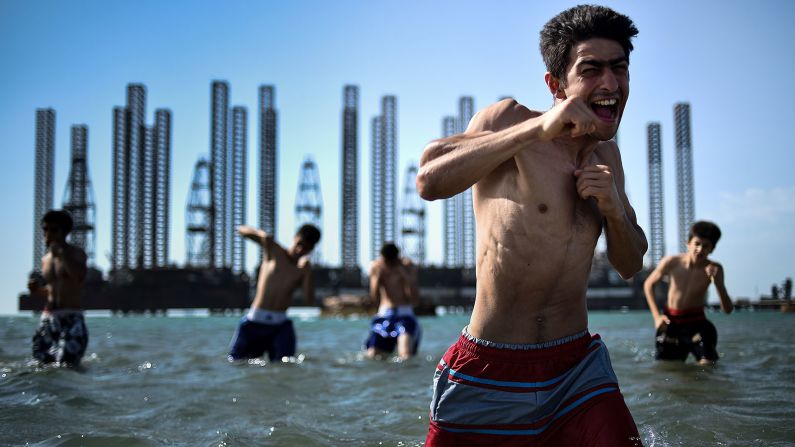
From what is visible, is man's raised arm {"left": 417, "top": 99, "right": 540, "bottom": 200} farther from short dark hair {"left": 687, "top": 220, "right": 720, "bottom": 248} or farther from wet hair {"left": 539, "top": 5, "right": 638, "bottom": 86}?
short dark hair {"left": 687, "top": 220, "right": 720, "bottom": 248}

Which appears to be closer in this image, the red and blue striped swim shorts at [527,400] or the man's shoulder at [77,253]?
the red and blue striped swim shorts at [527,400]

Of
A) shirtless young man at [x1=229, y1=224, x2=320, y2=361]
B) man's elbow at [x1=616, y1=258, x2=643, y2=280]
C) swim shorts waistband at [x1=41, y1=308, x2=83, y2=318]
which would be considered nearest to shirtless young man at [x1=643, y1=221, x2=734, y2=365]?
shirtless young man at [x1=229, y1=224, x2=320, y2=361]

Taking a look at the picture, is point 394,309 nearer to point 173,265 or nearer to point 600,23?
point 600,23

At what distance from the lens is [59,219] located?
28.2 ft

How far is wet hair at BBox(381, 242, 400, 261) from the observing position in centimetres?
1166

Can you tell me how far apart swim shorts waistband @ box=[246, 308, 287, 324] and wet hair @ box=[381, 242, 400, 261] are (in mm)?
2471

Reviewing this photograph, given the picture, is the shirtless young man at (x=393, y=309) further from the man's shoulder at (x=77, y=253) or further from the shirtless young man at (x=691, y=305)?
the man's shoulder at (x=77, y=253)

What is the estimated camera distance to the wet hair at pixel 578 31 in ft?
8.48

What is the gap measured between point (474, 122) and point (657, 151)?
80697 millimetres

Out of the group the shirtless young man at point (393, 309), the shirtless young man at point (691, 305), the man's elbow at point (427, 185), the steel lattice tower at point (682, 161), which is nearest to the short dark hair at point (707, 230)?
the shirtless young man at point (691, 305)

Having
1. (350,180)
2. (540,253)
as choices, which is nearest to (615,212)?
(540,253)

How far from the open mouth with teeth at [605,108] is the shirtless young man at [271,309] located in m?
7.09

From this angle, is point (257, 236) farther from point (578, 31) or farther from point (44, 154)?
point (44, 154)

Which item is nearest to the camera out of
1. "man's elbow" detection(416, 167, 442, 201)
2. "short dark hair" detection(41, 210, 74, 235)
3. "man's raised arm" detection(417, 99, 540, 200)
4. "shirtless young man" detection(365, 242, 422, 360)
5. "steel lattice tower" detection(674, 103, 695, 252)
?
"man's raised arm" detection(417, 99, 540, 200)
